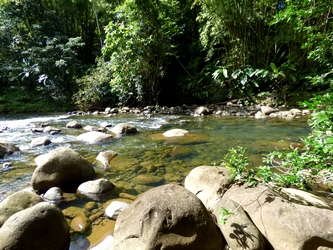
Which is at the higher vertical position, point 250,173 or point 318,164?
point 318,164

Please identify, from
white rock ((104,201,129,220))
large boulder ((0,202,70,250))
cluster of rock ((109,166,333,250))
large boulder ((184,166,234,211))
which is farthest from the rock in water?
cluster of rock ((109,166,333,250))

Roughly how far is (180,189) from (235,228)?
23.0 inches

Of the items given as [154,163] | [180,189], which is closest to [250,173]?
[180,189]

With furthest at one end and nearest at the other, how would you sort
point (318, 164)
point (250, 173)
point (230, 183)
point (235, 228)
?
point (230, 183)
point (250, 173)
point (235, 228)
point (318, 164)

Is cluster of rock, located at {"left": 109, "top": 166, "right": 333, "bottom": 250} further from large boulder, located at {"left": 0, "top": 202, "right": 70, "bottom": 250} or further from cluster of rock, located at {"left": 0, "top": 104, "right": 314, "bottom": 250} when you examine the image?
large boulder, located at {"left": 0, "top": 202, "right": 70, "bottom": 250}

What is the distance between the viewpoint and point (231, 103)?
10.4 m

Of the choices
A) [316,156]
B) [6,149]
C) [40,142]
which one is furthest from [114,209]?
[40,142]

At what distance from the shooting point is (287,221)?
1.80 metres

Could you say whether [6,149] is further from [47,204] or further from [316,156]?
[316,156]

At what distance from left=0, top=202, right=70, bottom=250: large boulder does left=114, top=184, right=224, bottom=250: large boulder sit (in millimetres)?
532

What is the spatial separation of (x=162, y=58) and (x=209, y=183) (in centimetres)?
959

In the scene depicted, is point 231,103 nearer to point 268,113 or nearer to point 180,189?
point 268,113

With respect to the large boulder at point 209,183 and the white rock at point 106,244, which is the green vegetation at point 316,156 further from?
the white rock at point 106,244

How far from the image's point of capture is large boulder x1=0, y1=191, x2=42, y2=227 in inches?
84.4
